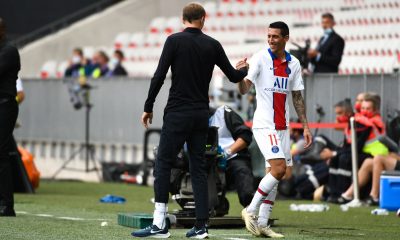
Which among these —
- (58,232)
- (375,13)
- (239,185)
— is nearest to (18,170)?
(239,185)

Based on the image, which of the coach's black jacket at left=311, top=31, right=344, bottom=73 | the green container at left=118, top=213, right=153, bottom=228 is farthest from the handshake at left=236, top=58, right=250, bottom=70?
the coach's black jacket at left=311, top=31, right=344, bottom=73

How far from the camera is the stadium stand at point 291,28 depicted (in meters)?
22.3

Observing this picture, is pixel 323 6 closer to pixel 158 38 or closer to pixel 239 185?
pixel 158 38

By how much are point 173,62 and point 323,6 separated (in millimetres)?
15859

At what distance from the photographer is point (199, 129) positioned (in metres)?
10.5

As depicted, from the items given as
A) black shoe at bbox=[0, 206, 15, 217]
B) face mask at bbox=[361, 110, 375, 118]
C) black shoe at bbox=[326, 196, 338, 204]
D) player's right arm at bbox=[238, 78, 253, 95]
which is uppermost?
player's right arm at bbox=[238, 78, 253, 95]

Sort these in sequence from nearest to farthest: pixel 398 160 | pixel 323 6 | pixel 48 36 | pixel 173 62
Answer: pixel 173 62
pixel 398 160
pixel 323 6
pixel 48 36

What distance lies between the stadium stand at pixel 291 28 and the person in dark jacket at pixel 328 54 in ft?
4.88

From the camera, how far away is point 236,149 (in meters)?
12.6

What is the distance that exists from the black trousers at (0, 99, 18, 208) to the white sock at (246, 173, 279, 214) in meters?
2.93

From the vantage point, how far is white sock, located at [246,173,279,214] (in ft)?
36.3

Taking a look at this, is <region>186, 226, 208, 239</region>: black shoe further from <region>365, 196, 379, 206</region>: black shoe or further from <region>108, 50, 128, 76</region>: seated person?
<region>108, 50, 128, 76</region>: seated person

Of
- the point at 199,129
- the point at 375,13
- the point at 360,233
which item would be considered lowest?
the point at 360,233

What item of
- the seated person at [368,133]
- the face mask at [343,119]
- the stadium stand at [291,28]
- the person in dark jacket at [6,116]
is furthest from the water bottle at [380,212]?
the stadium stand at [291,28]
